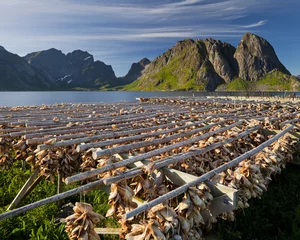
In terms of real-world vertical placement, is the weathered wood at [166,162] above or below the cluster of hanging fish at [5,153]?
above

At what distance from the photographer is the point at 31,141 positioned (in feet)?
21.1

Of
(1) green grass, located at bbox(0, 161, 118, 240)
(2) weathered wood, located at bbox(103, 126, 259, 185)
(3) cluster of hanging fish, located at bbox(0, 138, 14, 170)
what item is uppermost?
(2) weathered wood, located at bbox(103, 126, 259, 185)

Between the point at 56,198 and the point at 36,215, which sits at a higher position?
the point at 56,198

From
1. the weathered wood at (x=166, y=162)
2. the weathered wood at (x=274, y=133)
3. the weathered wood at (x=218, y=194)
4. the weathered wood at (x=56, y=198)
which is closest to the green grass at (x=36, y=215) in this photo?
the weathered wood at (x=56, y=198)

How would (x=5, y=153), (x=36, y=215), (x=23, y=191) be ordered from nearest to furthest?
(x=36, y=215), (x=23, y=191), (x=5, y=153)

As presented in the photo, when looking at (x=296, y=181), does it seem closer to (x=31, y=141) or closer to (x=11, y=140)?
(x=31, y=141)

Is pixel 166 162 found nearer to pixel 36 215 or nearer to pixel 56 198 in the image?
pixel 56 198

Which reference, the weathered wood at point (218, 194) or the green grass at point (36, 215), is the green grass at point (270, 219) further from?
the green grass at point (36, 215)

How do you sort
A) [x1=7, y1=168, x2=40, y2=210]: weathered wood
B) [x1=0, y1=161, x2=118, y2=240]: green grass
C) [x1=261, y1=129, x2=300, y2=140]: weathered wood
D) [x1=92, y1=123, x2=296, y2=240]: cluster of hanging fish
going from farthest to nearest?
[x1=261, y1=129, x2=300, y2=140]: weathered wood < [x1=7, y1=168, x2=40, y2=210]: weathered wood < [x1=0, y1=161, x2=118, y2=240]: green grass < [x1=92, y1=123, x2=296, y2=240]: cluster of hanging fish

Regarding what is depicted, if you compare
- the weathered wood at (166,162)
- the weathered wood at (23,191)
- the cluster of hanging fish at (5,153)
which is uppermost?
the weathered wood at (166,162)

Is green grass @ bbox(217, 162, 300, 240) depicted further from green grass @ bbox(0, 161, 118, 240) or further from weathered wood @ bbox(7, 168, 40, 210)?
weathered wood @ bbox(7, 168, 40, 210)

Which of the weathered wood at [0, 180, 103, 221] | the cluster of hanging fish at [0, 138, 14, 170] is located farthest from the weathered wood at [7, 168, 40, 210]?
the weathered wood at [0, 180, 103, 221]

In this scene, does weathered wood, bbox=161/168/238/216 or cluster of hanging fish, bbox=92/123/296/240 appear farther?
weathered wood, bbox=161/168/238/216

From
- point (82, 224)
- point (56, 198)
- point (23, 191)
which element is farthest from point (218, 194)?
point (23, 191)
